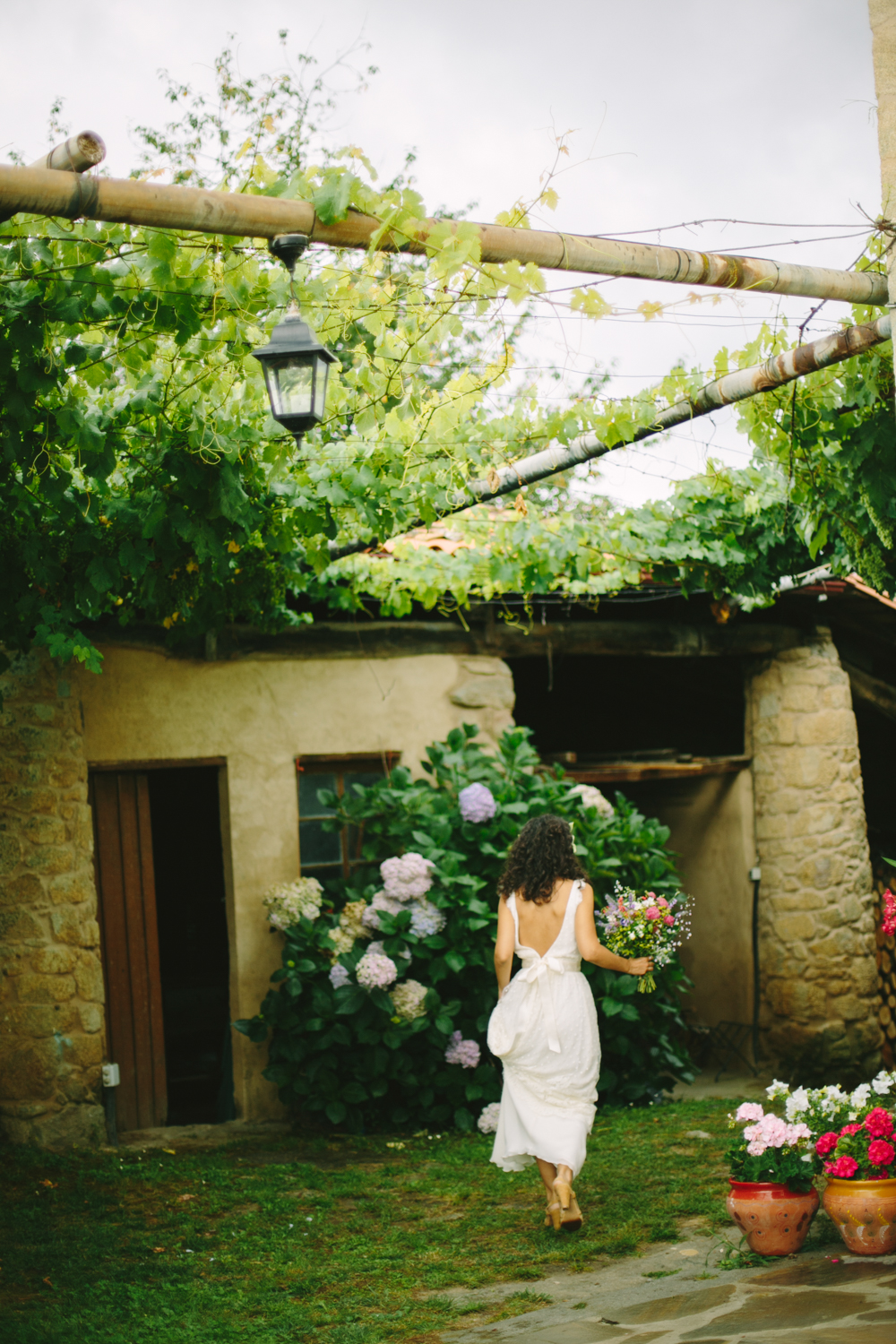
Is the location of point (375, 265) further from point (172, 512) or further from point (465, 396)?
point (172, 512)

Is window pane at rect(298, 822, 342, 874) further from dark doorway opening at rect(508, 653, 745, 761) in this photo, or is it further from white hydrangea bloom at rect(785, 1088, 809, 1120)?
white hydrangea bloom at rect(785, 1088, 809, 1120)

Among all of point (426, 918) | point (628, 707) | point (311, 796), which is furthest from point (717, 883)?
point (311, 796)

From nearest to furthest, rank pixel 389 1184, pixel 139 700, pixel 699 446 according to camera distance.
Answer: pixel 699 446
pixel 389 1184
pixel 139 700

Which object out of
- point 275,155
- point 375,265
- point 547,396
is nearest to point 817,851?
point 547,396

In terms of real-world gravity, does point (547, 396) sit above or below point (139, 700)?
above

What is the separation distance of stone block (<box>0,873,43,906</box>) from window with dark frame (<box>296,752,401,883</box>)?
150cm

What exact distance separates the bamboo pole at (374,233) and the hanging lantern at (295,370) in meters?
0.44

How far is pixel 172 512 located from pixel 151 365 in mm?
607

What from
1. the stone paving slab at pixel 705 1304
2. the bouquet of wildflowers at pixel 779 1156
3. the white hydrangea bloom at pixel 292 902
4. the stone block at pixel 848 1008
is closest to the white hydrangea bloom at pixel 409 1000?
the white hydrangea bloom at pixel 292 902

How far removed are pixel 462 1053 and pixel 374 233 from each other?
14.2 ft

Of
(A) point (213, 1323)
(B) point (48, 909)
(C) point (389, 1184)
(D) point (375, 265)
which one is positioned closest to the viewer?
(D) point (375, 265)

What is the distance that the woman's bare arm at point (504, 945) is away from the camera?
429 cm

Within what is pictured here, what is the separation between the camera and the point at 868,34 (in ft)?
10.4

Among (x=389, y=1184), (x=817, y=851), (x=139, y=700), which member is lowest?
(x=389, y=1184)
